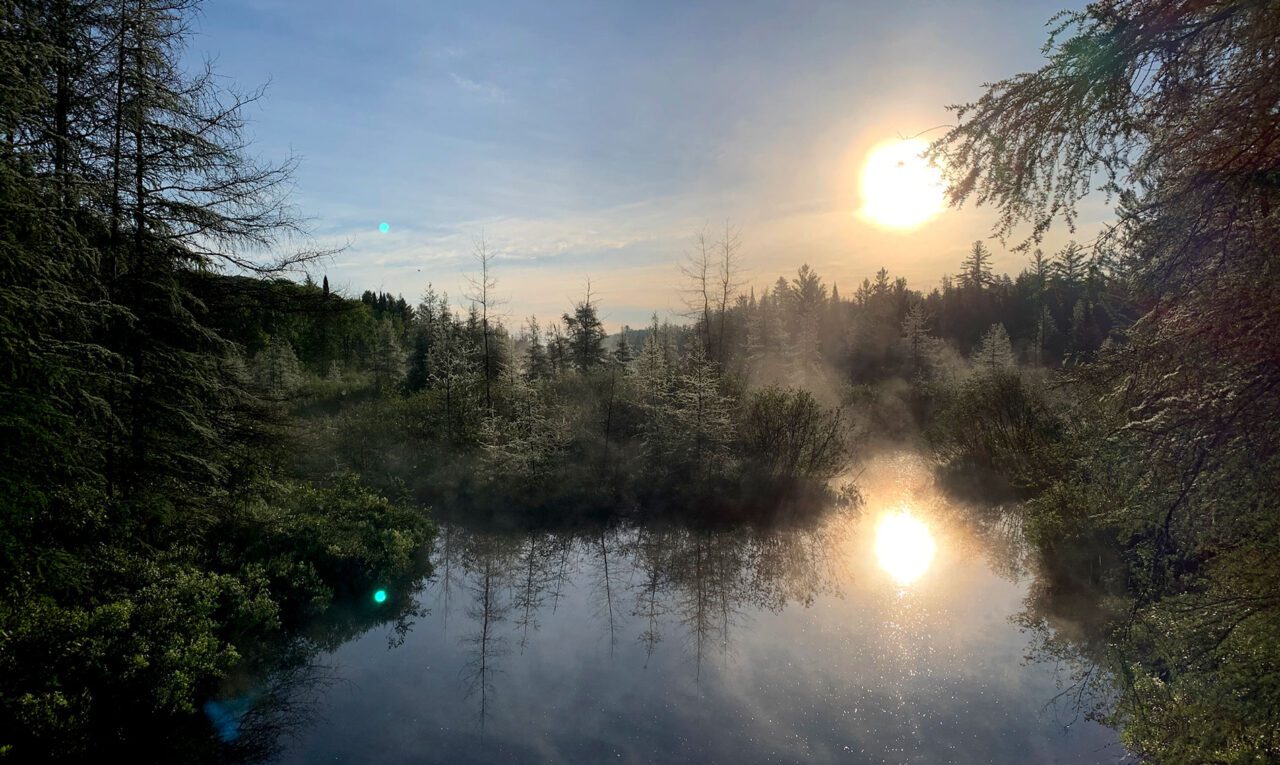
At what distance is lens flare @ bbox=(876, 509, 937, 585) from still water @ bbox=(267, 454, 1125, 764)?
0.09 meters

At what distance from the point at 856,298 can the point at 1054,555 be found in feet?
233

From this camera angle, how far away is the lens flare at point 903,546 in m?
14.6

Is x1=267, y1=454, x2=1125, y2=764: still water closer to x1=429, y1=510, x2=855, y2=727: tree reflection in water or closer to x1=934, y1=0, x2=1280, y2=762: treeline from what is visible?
x1=429, y1=510, x2=855, y2=727: tree reflection in water

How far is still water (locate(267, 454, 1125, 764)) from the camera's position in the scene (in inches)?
317

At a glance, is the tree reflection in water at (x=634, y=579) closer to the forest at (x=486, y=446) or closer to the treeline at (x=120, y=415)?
the forest at (x=486, y=446)

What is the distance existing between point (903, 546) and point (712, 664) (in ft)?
28.2

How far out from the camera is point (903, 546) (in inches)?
652

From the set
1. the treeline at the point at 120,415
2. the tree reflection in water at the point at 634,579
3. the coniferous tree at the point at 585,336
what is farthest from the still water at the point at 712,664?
the coniferous tree at the point at 585,336

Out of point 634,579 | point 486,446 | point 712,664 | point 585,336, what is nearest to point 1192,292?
point 712,664

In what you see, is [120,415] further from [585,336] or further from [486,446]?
[585,336]

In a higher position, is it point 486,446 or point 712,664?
point 486,446

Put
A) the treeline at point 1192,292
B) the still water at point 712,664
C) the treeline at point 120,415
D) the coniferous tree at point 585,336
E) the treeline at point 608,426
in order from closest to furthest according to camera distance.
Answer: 1. the treeline at point 1192,292
2. the treeline at point 120,415
3. the still water at point 712,664
4. the treeline at point 608,426
5. the coniferous tree at point 585,336

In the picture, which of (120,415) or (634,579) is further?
(634,579)

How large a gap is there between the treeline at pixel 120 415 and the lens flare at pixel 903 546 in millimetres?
12779
